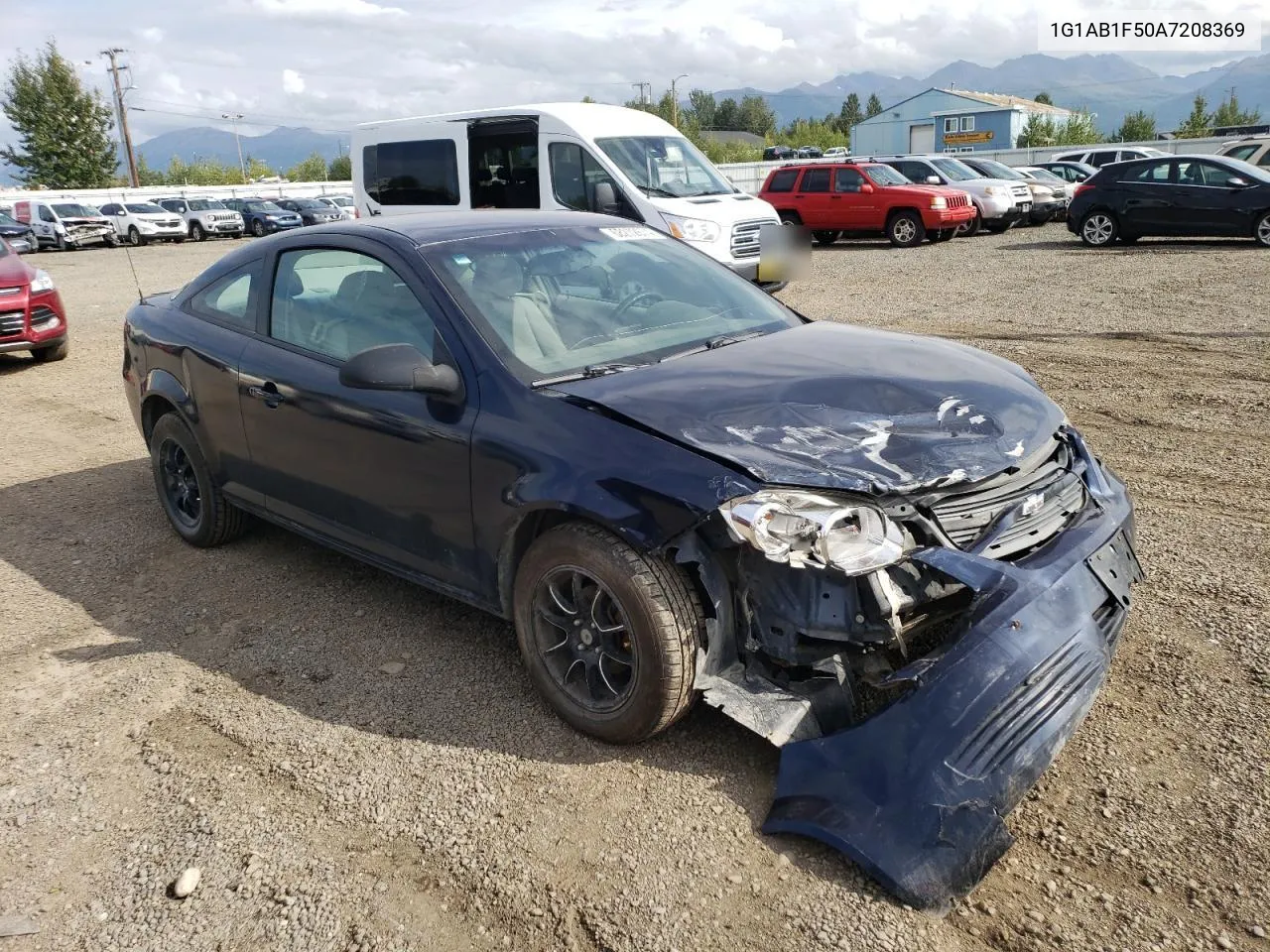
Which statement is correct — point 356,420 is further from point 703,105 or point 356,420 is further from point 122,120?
point 703,105

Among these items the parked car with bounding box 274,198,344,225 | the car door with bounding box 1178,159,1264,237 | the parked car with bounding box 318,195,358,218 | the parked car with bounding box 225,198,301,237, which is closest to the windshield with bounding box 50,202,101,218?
the parked car with bounding box 225,198,301,237

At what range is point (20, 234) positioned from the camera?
28422 millimetres

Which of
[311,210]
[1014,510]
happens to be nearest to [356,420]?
[1014,510]

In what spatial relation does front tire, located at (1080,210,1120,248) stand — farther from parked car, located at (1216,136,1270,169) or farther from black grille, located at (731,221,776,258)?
black grille, located at (731,221,776,258)

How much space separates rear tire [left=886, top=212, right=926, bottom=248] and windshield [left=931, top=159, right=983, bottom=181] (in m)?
2.17

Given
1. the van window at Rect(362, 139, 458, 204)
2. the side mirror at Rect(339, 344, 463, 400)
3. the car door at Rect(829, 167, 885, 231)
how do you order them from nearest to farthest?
the side mirror at Rect(339, 344, 463, 400), the van window at Rect(362, 139, 458, 204), the car door at Rect(829, 167, 885, 231)

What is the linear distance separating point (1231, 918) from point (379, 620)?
10.5 feet

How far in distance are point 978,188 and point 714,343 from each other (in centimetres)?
1868

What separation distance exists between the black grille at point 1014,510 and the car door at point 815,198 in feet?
58.4

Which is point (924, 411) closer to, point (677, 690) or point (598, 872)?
point (677, 690)

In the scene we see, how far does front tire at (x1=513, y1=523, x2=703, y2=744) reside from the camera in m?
2.94

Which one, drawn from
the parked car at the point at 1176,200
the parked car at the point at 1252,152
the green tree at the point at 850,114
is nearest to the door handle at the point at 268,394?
the parked car at the point at 1176,200

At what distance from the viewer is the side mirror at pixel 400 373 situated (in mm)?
3383

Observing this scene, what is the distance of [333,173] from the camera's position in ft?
274
